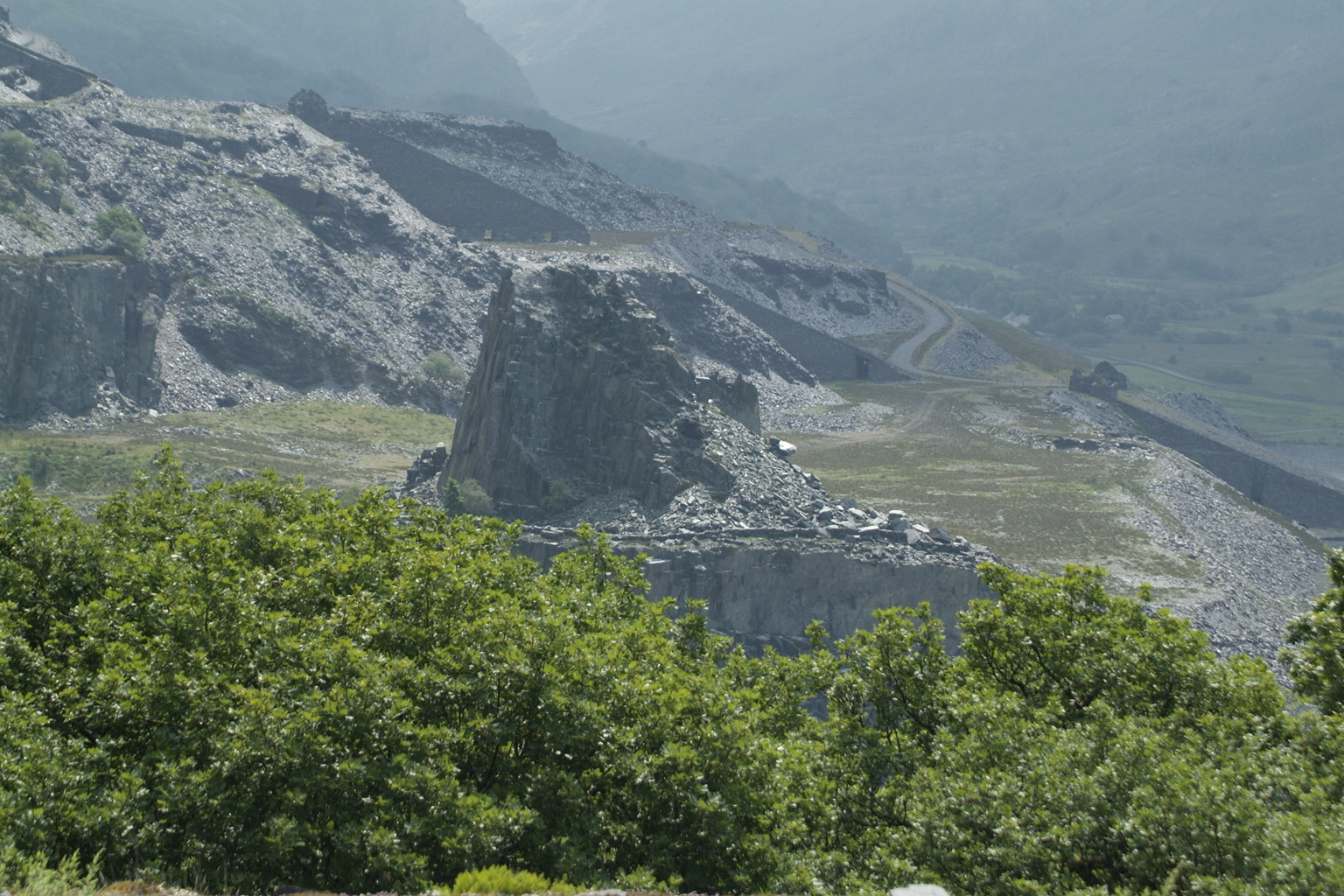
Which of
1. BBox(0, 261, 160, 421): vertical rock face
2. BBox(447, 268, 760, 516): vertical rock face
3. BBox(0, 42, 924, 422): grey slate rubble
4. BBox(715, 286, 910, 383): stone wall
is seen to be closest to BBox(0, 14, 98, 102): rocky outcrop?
BBox(0, 42, 924, 422): grey slate rubble

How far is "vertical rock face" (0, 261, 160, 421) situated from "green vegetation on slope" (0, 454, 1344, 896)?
269 feet

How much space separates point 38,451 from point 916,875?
83.3m

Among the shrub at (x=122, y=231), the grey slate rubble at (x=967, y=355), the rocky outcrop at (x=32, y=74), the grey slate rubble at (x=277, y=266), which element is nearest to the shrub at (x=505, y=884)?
the grey slate rubble at (x=277, y=266)

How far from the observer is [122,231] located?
11738cm

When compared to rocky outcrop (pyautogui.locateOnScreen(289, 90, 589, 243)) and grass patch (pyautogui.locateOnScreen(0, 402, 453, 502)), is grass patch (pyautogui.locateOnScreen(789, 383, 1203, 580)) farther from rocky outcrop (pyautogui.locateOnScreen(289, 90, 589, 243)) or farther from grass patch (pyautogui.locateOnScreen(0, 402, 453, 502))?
rocky outcrop (pyautogui.locateOnScreen(289, 90, 589, 243))

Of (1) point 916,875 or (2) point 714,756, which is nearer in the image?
(1) point 916,875

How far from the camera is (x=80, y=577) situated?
24344 millimetres

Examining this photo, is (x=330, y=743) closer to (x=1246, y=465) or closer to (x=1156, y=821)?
(x=1156, y=821)

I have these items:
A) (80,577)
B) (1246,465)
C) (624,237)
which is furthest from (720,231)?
(80,577)

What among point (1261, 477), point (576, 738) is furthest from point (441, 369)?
point (576, 738)

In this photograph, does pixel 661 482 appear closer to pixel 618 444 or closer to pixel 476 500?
pixel 618 444

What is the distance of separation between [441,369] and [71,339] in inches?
1557

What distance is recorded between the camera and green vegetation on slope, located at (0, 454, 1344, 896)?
61.0 feet

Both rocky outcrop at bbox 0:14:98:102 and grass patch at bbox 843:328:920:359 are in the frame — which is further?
grass patch at bbox 843:328:920:359
